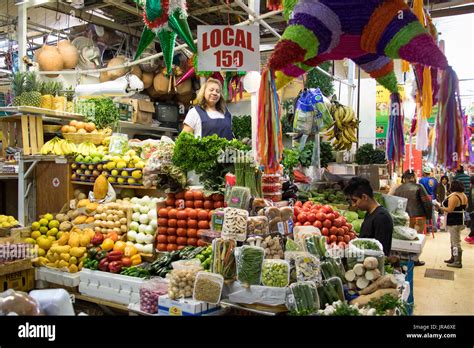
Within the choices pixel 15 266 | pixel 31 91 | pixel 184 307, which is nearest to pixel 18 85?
pixel 31 91

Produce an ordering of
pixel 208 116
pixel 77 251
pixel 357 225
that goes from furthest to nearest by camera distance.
A: pixel 357 225
pixel 208 116
pixel 77 251

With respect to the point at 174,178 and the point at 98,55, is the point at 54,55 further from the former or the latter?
the point at 174,178

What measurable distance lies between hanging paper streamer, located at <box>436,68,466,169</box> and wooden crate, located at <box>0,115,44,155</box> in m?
4.90

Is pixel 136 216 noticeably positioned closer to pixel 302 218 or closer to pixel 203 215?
pixel 203 215

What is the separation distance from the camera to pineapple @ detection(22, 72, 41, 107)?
17.4 ft

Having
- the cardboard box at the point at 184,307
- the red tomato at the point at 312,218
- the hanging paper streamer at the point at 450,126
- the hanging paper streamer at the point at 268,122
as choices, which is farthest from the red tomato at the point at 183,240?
the hanging paper streamer at the point at 450,126

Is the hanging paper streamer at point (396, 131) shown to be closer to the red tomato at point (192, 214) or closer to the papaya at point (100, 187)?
the red tomato at point (192, 214)

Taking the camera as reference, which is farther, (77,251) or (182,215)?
(77,251)

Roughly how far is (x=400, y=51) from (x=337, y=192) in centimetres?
379

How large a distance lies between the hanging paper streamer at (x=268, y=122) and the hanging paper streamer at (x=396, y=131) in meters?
0.84

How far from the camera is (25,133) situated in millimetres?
5359

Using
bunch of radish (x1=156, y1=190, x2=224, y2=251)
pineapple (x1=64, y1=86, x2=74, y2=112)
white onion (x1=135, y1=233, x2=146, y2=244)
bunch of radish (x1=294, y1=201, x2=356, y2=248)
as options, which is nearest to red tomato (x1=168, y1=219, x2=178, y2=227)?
bunch of radish (x1=156, y1=190, x2=224, y2=251)

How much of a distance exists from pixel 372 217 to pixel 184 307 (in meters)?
1.88
